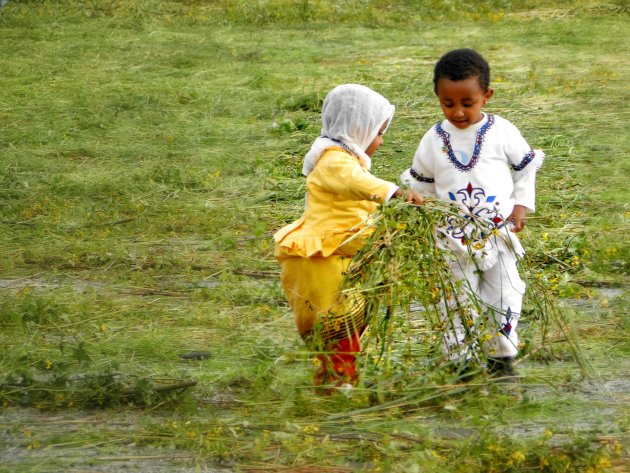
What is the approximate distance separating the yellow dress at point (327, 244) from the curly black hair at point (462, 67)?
1.50 ft

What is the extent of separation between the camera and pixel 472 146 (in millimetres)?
4629

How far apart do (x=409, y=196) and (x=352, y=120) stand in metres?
0.42

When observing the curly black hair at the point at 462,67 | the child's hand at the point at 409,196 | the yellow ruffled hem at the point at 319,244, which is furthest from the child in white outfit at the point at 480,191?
the yellow ruffled hem at the point at 319,244

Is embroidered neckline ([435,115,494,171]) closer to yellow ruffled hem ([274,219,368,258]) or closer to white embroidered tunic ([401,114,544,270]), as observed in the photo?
white embroidered tunic ([401,114,544,270])

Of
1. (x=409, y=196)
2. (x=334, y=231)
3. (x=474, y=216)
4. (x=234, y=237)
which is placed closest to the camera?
(x=409, y=196)

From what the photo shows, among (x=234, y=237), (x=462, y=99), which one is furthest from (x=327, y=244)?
(x=234, y=237)

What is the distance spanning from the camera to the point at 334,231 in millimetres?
4570

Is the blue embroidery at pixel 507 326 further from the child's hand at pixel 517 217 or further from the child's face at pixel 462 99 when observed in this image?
the child's face at pixel 462 99

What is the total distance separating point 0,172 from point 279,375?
4.55m

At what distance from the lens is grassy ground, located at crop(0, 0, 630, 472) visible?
13.6ft

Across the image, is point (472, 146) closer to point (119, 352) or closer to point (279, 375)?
point (279, 375)

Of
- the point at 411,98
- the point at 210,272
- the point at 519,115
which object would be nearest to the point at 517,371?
the point at 210,272

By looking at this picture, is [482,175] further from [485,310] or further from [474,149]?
[485,310]

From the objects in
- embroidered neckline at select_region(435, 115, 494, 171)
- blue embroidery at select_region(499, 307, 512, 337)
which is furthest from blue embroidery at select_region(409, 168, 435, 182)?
blue embroidery at select_region(499, 307, 512, 337)
